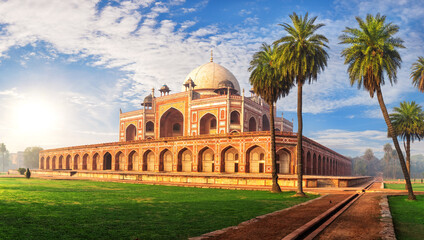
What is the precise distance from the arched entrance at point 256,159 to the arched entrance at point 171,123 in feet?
74.9

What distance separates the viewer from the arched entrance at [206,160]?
4756 cm

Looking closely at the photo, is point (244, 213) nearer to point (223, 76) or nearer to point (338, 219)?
point (338, 219)

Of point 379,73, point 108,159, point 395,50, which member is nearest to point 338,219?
point 379,73

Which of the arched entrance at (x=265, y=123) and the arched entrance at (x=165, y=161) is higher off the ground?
the arched entrance at (x=265, y=123)

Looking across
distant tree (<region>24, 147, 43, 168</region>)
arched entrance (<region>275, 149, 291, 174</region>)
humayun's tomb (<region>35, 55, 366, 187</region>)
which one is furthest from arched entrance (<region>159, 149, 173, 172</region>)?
distant tree (<region>24, 147, 43, 168</region>)

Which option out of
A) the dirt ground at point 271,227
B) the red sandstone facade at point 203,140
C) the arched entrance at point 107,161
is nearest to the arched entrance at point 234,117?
the red sandstone facade at point 203,140

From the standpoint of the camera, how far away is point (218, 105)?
54469 millimetres

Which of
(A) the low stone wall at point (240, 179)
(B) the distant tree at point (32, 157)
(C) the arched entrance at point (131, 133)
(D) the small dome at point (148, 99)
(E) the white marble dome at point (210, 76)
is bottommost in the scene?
(B) the distant tree at point (32, 157)

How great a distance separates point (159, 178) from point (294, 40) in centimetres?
2275

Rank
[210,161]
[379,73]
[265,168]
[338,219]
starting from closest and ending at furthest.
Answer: [338,219]
[379,73]
[265,168]
[210,161]

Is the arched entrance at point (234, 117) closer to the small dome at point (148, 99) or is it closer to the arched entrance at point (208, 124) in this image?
the arched entrance at point (208, 124)

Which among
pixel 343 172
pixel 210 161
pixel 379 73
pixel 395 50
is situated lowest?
pixel 343 172

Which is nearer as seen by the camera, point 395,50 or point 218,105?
point 395,50

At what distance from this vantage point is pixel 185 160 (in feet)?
166
